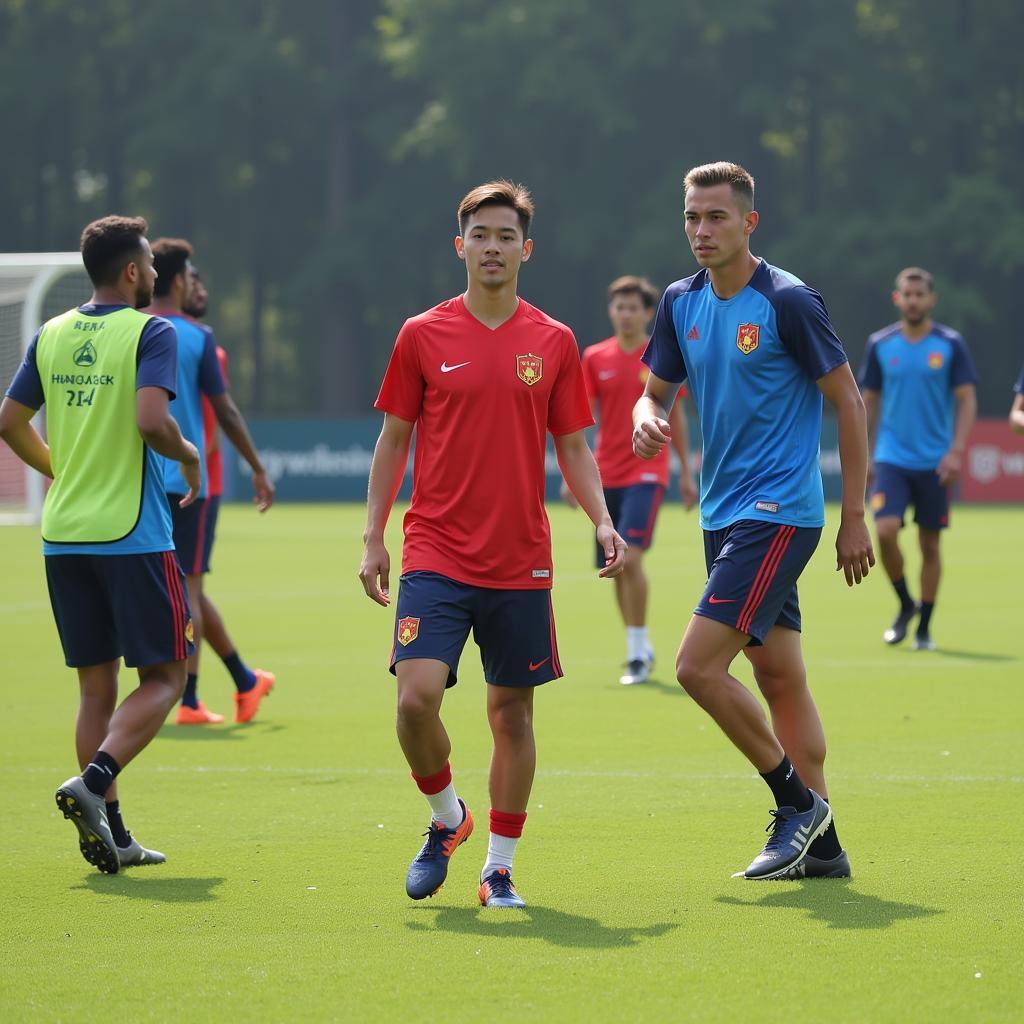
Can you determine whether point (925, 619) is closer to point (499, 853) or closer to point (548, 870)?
point (548, 870)

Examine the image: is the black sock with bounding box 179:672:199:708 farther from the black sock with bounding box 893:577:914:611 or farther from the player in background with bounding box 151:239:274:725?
the black sock with bounding box 893:577:914:611

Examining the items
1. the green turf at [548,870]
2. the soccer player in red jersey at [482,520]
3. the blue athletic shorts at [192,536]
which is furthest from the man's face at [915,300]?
the soccer player in red jersey at [482,520]

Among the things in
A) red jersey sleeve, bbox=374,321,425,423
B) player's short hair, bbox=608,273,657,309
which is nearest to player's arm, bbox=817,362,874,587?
red jersey sleeve, bbox=374,321,425,423

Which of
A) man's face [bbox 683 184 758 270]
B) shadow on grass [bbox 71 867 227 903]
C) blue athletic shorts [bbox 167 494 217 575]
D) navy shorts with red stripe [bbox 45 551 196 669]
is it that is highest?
man's face [bbox 683 184 758 270]

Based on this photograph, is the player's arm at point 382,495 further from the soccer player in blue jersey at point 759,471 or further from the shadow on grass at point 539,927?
the shadow on grass at point 539,927

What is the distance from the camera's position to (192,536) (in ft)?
31.6

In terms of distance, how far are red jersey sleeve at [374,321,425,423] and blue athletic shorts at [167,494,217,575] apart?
375 centimetres

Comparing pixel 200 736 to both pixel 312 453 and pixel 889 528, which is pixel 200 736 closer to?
pixel 889 528

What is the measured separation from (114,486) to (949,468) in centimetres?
755

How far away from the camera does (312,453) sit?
3672 centimetres

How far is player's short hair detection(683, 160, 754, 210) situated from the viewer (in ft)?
20.4

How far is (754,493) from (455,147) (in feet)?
149

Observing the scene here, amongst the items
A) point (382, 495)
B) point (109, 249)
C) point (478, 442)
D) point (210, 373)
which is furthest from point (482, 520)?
point (210, 373)

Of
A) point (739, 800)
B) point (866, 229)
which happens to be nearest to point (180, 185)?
point (866, 229)
